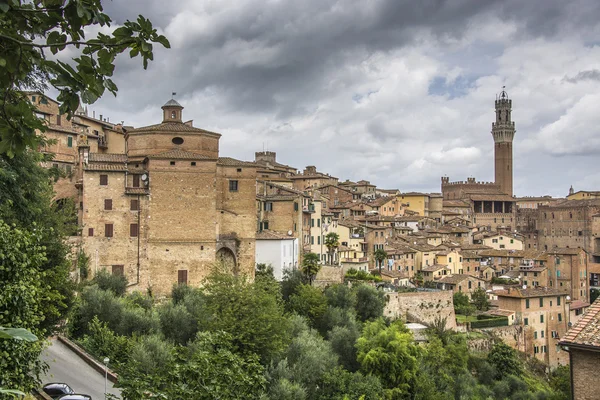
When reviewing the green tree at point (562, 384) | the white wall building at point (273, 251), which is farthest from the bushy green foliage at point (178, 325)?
the green tree at point (562, 384)

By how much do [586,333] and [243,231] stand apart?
28564 millimetres

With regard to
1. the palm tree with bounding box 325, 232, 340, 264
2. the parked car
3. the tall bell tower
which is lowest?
the parked car

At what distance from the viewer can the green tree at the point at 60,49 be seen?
10.1ft

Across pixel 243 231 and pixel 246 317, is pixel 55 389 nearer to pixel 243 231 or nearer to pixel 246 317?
pixel 246 317

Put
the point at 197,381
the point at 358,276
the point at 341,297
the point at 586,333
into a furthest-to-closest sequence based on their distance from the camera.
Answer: the point at 358,276 → the point at 341,297 → the point at 197,381 → the point at 586,333

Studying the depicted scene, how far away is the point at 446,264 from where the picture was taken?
62906 mm

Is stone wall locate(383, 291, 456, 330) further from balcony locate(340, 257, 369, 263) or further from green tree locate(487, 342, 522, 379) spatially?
balcony locate(340, 257, 369, 263)

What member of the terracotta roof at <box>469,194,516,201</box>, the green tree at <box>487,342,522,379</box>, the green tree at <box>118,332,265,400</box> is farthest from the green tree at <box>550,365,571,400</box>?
the terracotta roof at <box>469,194,516,201</box>

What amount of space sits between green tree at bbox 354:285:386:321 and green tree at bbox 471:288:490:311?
674 inches

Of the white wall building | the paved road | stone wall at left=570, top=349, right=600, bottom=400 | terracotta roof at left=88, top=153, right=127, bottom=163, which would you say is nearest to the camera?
stone wall at left=570, top=349, right=600, bottom=400

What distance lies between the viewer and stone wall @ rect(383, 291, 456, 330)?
3931cm

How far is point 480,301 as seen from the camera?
49938 millimetres

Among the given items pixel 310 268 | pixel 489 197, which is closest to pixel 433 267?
pixel 310 268

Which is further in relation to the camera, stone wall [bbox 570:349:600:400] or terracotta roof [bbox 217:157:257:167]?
terracotta roof [bbox 217:157:257:167]
